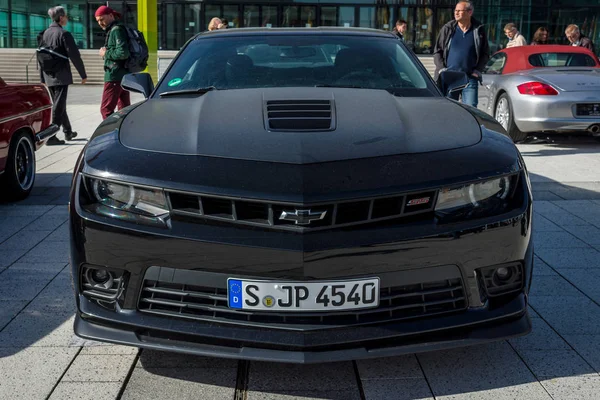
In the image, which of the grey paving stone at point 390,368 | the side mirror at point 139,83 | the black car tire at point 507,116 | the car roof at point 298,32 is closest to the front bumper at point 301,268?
the grey paving stone at point 390,368

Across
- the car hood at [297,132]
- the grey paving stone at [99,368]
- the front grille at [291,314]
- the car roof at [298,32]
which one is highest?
the car roof at [298,32]

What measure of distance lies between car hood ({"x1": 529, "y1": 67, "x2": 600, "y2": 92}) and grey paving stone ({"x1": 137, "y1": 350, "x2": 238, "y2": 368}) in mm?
7300

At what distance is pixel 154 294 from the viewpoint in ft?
9.19

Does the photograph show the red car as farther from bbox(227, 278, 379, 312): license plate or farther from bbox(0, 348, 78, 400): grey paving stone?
bbox(227, 278, 379, 312): license plate

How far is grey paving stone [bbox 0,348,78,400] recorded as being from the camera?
116 inches

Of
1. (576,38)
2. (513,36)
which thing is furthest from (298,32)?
(576,38)

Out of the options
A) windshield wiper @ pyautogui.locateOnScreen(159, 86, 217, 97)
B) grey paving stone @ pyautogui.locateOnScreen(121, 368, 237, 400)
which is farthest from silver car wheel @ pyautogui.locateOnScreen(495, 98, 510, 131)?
grey paving stone @ pyautogui.locateOnScreen(121, 368, 237, 400)

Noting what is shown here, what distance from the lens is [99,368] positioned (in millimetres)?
3148

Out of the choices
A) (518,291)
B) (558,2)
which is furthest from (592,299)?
(558,2)

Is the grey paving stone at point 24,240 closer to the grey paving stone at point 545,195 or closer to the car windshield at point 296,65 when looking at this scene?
the car windshield at point 296,65

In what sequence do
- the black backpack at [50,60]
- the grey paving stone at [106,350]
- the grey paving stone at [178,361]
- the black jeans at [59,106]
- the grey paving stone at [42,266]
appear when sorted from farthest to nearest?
the black jeans at [59,106]
the black backpack at [50,60]
the grey paving stone at [42,266]
the grey paving stone at [106,350]
the grey paving stone at [178,361]

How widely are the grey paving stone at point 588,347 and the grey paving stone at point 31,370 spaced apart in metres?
2.16

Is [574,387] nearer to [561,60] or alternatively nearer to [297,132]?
[297,132]

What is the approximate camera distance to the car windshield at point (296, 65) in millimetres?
→ 4156
